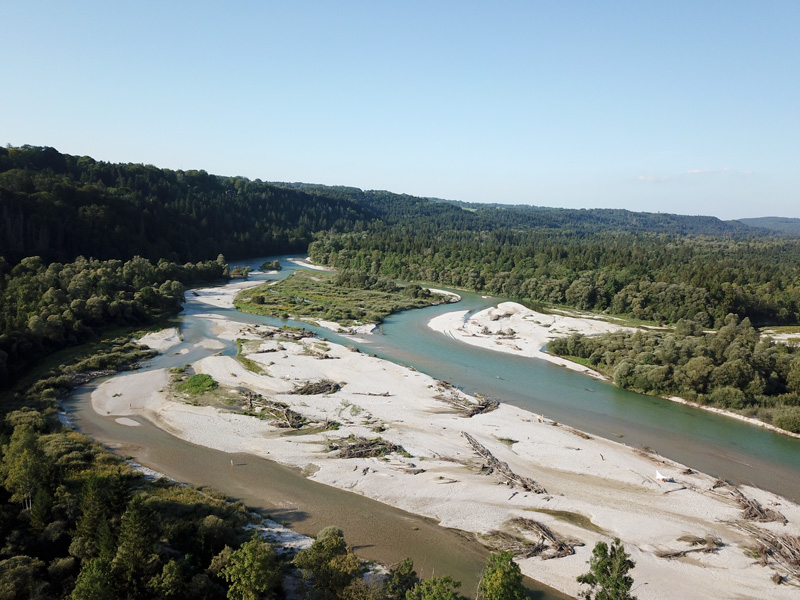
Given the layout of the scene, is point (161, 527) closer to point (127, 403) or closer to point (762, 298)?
point (127, 403)

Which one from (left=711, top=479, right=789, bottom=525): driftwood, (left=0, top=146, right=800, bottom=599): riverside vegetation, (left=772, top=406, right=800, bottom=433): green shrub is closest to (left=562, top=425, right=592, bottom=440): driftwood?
(left=711, top=479, right=789, bottom=525): driftwood

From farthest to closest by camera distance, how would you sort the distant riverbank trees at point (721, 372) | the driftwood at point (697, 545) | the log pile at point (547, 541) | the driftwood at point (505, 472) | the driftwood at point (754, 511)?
1. the distant riverbank trees at point (721, 372)
2. the driftwood at point (505, 472)
3. the driftwood at point (754, 511)
4. the driftwood at point (697, 545)
5. the log pile at point (547, 541)

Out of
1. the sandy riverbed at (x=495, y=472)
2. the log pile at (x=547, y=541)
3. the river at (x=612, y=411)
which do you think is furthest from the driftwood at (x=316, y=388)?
the log pile at (x=547, y=541)

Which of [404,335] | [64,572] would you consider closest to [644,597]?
[64,572]

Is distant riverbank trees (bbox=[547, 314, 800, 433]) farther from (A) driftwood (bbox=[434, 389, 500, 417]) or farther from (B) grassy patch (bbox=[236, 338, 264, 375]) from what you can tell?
(B) grassy patch (bbox=[236, 338, 264, 375])

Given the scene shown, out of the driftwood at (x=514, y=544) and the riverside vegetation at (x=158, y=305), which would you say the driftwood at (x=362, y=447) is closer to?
the riverside vegetation at (x=158, y=305)

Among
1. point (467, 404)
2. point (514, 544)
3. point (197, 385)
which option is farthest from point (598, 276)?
point (514, 544)
